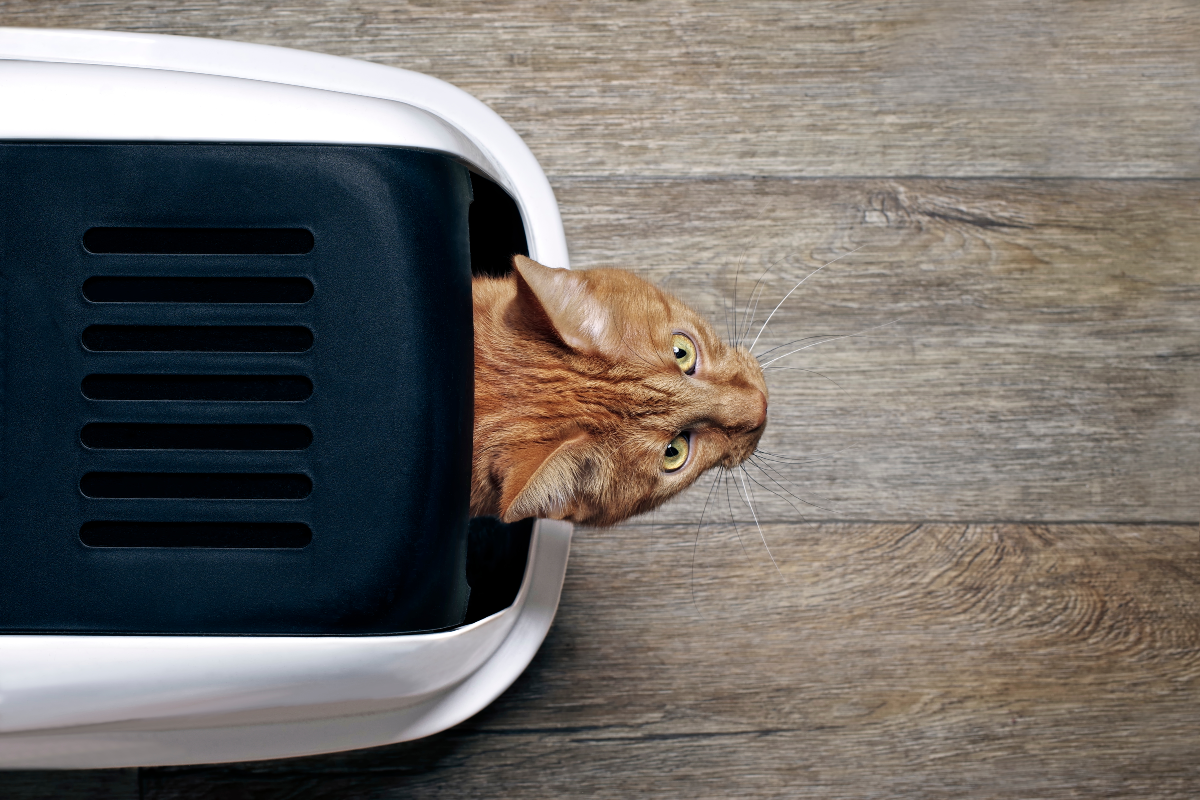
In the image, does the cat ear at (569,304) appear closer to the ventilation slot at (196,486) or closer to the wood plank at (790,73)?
the ventilation slot at (196,486)

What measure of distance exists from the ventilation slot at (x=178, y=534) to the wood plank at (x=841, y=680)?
53cm

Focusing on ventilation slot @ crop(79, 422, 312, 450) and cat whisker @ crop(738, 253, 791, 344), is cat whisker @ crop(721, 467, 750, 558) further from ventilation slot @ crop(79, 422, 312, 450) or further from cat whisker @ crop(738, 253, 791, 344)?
ventilation slot @ crop(79, 422, 312, 450)

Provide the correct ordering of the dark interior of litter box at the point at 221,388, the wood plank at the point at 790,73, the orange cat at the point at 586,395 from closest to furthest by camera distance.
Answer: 1. the dark interior of litter box at the point at 221,388
2. the orange cat at the point at 586,395
3. the wood plank at the point at 790,73

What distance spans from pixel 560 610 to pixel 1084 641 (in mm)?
760

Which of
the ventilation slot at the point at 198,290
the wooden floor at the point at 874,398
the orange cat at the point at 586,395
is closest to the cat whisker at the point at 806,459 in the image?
the wooden floor at the point at 874,398

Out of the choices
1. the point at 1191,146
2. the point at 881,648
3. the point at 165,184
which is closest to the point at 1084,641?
the point at 881,648

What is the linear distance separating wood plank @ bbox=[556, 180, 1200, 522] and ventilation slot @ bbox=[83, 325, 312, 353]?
1.70 feet

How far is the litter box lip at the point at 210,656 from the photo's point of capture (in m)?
0.55

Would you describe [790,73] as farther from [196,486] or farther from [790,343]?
[196,486]

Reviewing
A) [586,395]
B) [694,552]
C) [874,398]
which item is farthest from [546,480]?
[874,398]

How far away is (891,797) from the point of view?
41.0 inches

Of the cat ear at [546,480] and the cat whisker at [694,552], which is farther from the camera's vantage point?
the cat whisker at [694,552]

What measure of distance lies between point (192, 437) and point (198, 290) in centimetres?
11

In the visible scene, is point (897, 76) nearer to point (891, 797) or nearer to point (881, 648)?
point (881, 648)
